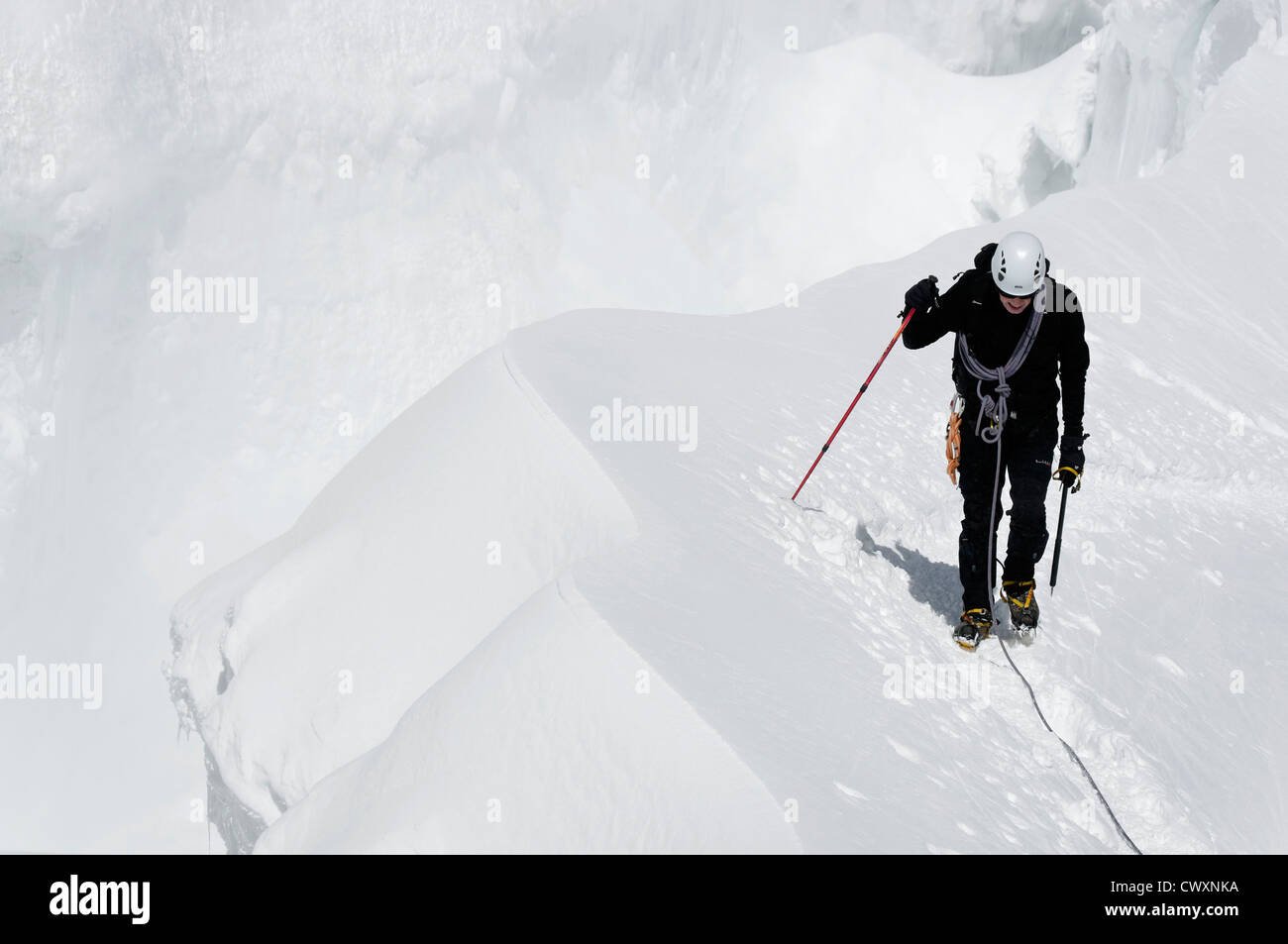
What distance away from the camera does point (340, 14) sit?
16422 millimetres

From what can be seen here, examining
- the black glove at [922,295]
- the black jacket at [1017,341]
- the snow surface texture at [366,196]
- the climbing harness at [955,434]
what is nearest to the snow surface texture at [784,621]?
the climbing harness at [955,434]

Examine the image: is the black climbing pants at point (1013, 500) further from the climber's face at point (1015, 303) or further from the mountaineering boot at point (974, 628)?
the climber's face at point (1015, 303)

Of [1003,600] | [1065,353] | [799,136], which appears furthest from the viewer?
[799,136]

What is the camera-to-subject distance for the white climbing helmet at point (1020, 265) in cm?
476

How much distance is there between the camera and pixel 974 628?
522cm

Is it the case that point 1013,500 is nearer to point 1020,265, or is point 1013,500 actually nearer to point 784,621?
point 1020,265

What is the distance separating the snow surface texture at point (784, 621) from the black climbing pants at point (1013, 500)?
1.11 ft

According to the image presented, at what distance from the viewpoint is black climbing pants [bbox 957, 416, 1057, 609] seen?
5.16 meters

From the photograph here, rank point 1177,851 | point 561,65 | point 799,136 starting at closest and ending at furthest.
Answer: point 1177,851 → point 561,65 → point 799,136

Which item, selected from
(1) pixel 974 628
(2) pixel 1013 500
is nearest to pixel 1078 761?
(1) pixel 974 628

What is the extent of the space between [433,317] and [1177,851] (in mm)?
13909

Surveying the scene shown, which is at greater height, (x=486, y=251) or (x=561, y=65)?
(x=561, y=65)
